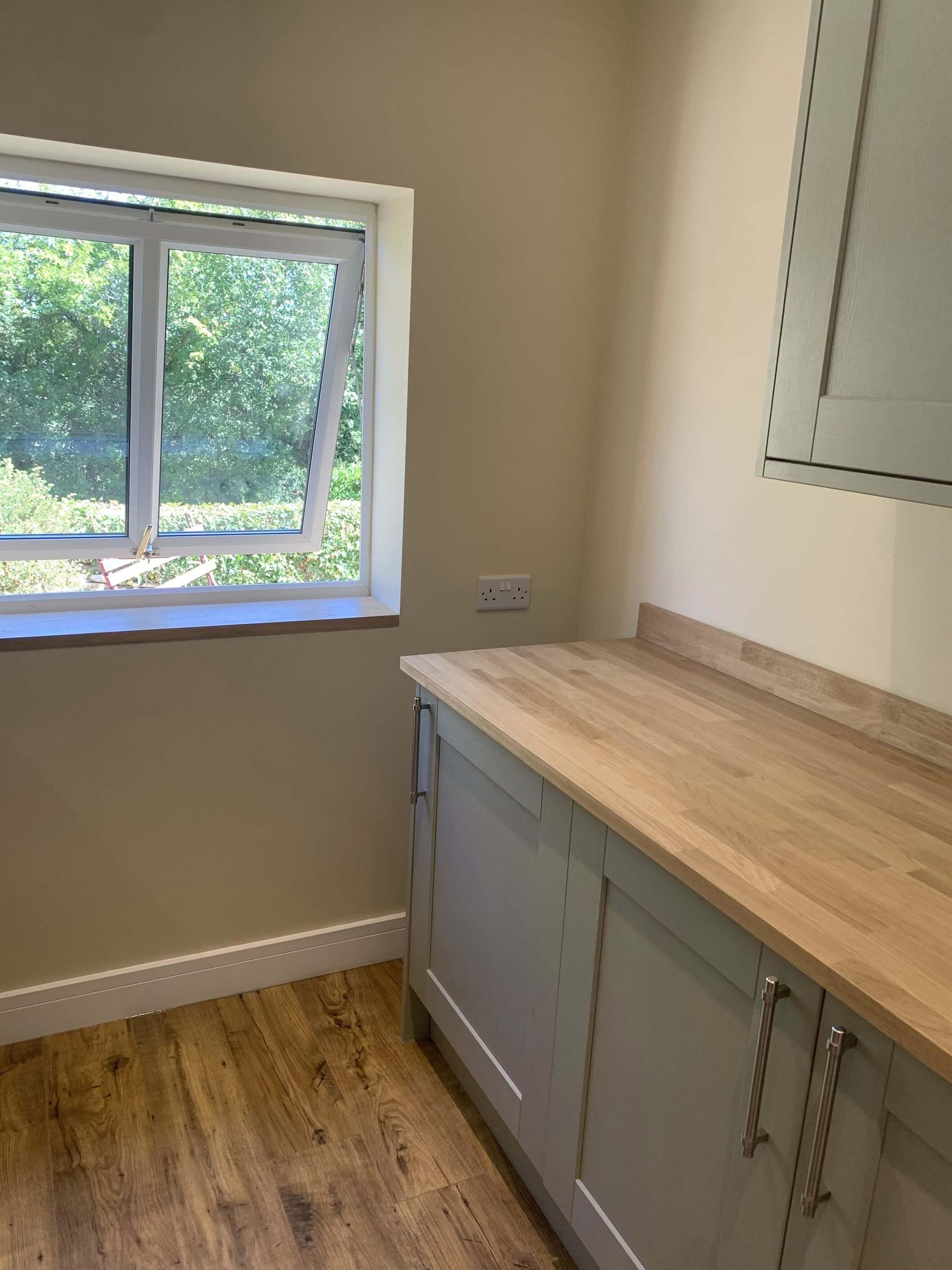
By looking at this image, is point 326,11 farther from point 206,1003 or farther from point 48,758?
point 206,1003

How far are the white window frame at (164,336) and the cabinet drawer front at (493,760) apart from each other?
0.78 meters

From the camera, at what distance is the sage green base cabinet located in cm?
102

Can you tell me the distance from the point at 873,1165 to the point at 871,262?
1088mm

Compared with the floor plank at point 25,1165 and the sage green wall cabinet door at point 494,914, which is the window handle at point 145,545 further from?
the floor plank at point 25,1165

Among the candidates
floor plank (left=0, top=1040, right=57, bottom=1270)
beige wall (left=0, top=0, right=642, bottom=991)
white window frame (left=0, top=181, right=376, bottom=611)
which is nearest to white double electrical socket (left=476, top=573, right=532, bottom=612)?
beige wall (left=0, top=0, right=642, bottom=991)

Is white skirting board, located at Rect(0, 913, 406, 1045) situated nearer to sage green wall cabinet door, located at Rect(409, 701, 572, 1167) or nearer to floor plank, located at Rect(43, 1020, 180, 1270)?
floor plank, located at Rect(43, 1020, 180, 1270)

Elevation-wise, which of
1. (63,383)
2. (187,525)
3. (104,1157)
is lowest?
(104,1157)

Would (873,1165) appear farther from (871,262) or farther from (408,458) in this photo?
(408,458)

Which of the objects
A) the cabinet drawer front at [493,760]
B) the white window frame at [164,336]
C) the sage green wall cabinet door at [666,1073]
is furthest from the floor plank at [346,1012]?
the white window frame at [164,336]

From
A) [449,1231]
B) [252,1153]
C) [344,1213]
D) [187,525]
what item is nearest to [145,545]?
[187,525]

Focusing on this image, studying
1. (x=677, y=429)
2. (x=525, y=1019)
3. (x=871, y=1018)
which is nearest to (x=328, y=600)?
(x=677, y=429)

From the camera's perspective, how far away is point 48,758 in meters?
2.14

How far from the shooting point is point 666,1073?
135cm

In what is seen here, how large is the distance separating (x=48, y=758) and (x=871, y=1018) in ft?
5.76
